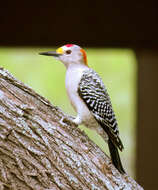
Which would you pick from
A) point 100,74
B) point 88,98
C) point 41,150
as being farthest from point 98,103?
point 100,74

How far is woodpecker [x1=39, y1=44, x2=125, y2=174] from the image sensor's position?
9.69 feet

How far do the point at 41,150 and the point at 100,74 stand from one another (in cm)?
556

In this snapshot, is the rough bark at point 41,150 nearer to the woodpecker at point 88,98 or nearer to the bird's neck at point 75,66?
the woodpecker at point 88,98

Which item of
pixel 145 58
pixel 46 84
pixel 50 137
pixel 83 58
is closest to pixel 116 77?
pixel 46 84

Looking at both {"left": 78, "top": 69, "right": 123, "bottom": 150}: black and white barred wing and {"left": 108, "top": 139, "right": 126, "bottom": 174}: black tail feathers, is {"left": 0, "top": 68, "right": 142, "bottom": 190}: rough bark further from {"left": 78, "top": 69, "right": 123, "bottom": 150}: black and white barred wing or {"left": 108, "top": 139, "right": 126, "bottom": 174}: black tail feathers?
{"left": 78, "top": 69, "right": 123, "bottom": 150}: black and white barred wing

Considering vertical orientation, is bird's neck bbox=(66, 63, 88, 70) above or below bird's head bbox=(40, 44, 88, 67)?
below

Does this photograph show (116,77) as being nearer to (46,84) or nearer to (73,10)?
(46,84)

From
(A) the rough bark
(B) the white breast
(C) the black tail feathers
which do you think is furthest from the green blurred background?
(A) the rough bark

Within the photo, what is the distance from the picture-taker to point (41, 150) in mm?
2324

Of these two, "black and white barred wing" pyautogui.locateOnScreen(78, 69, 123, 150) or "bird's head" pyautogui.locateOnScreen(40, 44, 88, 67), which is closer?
"black and white barred wing" pyautogui.locateOnScreen(78, 69, 123, 150)

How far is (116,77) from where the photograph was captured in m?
8.07

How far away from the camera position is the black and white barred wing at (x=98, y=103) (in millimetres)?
2926

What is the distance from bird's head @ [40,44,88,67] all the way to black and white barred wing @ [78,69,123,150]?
13 centimetres

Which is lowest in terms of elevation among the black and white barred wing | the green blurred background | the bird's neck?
the green blurred background
